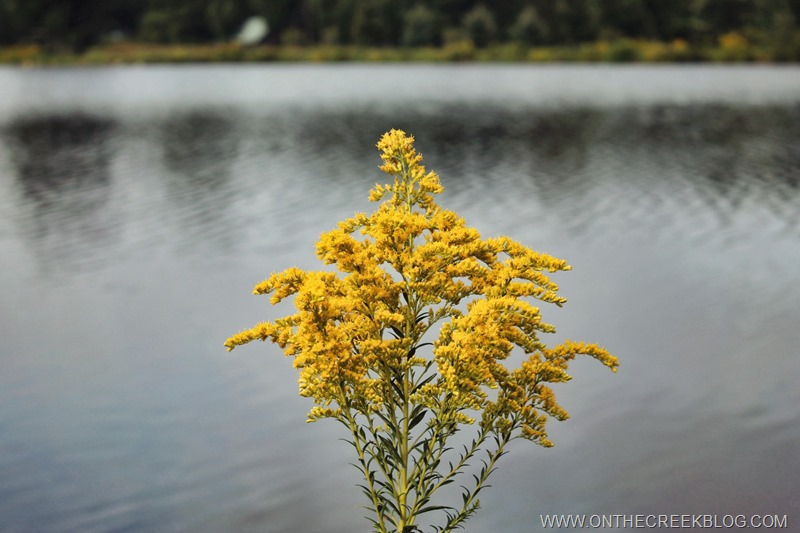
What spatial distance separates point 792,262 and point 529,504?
1469cm

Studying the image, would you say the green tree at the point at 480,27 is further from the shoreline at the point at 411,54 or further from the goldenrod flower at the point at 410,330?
the goldenrod flower at the point at 410,330

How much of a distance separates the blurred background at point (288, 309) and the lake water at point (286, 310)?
0.07 meters

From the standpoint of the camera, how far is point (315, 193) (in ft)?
115

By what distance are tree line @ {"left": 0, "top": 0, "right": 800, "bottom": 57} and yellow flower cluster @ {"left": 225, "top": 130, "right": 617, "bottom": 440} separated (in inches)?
4670

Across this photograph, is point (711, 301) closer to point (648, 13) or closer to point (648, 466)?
point (648, 466)

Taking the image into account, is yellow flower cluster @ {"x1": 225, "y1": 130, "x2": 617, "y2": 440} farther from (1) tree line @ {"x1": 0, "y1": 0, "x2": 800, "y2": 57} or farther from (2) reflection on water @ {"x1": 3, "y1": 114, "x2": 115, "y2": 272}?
(1) tree line @ {"x1": 0, "y1": 0, "x2": 800, "y2": 57}

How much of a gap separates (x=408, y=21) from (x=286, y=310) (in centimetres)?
12552

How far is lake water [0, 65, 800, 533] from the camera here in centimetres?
1258

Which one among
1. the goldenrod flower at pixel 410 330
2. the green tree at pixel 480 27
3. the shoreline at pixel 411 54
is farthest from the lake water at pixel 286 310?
the green tree at pixel 480 27

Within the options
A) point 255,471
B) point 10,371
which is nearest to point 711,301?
point 255,471

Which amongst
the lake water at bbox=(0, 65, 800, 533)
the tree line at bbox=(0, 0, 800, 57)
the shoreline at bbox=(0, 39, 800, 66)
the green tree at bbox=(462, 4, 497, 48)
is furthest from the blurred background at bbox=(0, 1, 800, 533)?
the green tree at bbox=(462, 4, 497, 48)

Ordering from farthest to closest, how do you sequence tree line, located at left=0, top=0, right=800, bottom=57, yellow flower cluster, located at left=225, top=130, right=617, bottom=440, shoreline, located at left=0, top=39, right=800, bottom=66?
tree line, located at left=0, top=0, right=800, bottom=57 < shoreline, located at left=0, top=39, right=800, bottom=66 < yellow flower cluster, located at left=225, top=130, right=617, bottom=440

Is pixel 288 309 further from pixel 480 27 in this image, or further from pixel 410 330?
pixel 480 27

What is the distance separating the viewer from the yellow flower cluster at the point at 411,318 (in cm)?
756
